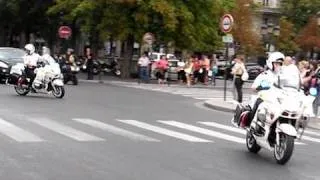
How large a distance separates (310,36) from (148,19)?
43145 millimetres

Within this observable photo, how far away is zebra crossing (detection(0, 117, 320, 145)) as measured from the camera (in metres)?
12.4

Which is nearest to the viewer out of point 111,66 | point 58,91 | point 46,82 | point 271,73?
point 271,73

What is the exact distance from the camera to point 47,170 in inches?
351

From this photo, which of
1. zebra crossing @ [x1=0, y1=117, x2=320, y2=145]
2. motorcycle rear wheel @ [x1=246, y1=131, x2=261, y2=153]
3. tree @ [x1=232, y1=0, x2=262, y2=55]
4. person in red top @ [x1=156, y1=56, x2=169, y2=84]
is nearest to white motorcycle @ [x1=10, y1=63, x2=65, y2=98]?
zebra crossing @ [x1=0, y1=117, x2=320, y2=145]

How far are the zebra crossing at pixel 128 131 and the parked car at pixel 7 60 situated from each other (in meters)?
15.2

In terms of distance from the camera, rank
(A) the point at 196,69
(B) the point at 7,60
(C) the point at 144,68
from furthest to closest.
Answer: (A) the point at 196,69 < (C) the point at 144,68 < (B) the point at 7,60

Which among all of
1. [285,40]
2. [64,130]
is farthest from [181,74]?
[285,40]

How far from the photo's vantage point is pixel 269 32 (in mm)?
90062

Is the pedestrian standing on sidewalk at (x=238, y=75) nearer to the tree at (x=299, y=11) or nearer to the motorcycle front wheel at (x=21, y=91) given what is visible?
the motorcycle front wheel at (x=21, y=91)

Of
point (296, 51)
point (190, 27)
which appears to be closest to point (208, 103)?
point (190, 27)

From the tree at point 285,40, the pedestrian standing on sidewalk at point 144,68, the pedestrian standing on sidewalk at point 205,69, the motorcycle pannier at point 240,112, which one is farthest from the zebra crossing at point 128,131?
the tree at point 285,40

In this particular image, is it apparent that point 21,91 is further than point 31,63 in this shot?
No

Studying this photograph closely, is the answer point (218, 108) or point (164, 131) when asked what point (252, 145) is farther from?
point (218, 108)

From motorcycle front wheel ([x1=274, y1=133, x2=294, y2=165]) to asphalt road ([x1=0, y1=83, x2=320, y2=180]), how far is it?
0.13m
